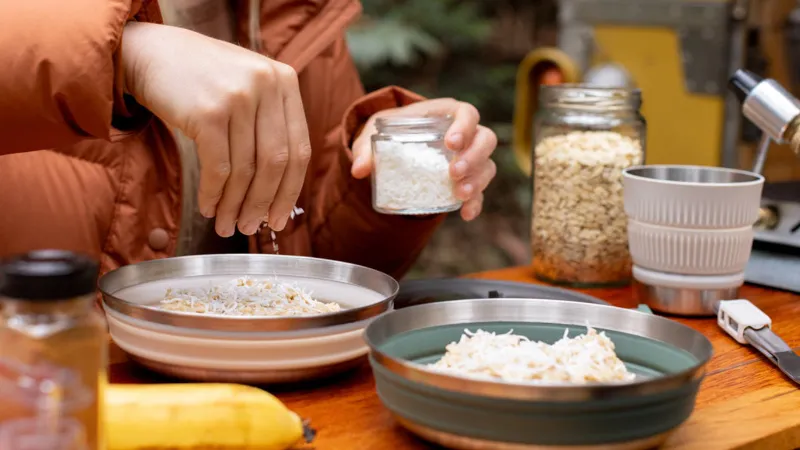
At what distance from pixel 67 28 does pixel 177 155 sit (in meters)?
0.49

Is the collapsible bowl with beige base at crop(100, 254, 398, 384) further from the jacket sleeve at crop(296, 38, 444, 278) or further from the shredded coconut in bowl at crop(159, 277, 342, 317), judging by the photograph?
the jacket sleeve at crop(296, 38, 444, 278)

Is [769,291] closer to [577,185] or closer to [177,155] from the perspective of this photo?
[577,185]

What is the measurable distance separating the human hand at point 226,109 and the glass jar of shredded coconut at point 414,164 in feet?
0.87

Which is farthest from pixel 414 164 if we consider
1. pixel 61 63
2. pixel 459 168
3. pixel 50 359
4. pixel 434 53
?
pixel 434 53

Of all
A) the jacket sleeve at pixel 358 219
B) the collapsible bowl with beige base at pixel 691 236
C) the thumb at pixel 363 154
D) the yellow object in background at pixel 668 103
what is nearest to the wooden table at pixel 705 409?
the collapsible bowl with beige base at pixel 691 236

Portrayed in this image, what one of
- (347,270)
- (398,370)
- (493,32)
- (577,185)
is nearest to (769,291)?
(577,185)

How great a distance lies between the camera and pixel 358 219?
1.50 metres

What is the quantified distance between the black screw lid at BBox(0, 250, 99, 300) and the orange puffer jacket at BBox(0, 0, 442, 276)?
1.28ft

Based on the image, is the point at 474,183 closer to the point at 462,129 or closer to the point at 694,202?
the point at 462,129

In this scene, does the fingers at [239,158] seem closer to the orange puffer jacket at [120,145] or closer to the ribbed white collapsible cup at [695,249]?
the orange puffer jacket at [120,145]

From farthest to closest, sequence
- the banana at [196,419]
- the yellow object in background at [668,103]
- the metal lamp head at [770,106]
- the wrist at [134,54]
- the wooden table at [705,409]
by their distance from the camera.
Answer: the yellow object in background at [668,103] < the metal lamp head at [770,106] < the wrist at [134,54] < the wooden table at [705,409] < the banana at [196,419]

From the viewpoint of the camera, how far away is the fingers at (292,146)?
97 cm

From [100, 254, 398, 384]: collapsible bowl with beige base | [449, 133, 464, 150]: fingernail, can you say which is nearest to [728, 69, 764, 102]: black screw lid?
[449, 133, 464, 150]: fingernail

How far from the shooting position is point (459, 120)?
1.30m
